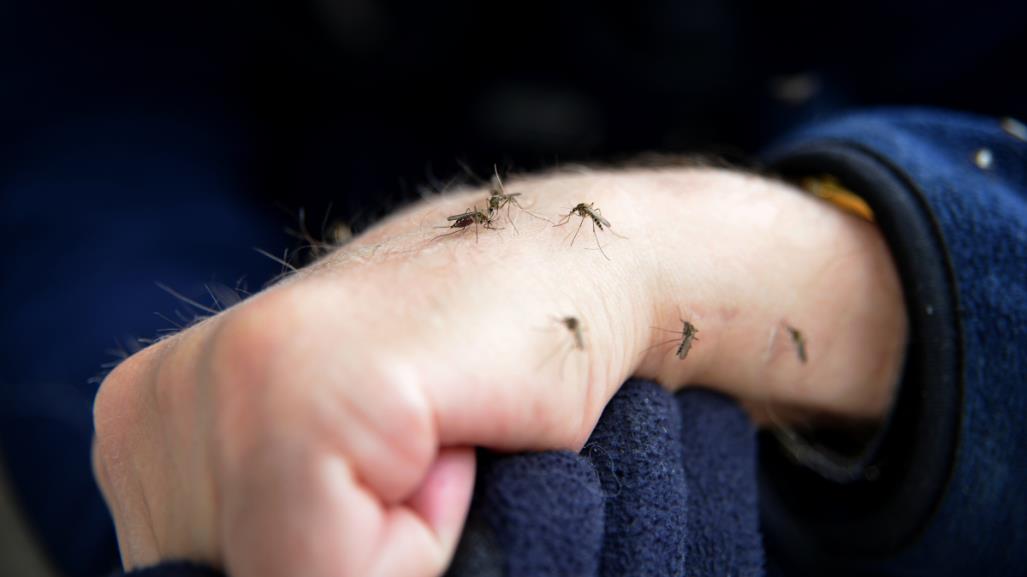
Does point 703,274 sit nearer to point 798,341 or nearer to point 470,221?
point 798,341

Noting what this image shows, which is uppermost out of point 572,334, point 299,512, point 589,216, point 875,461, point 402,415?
point 589,216

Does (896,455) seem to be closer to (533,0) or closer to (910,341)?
(910,341)

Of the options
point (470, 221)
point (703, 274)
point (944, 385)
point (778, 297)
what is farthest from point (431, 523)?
point (944, 385)

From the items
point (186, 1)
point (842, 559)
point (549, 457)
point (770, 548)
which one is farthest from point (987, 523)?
point (186, 1)

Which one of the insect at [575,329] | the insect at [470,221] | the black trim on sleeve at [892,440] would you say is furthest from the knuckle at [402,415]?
the black trim on sleeve at [892,440]

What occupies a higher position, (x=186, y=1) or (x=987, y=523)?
(x=186, y=1)

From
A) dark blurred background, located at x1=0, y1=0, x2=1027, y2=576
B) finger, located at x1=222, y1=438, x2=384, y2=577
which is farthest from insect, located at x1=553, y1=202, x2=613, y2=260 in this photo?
dark blurred background, located at x1=0, y1=0, x2=1027, y2=576

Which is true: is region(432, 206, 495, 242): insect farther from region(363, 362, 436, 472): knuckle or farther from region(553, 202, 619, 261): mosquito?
region(363, 362, 436, 472): knuckle
